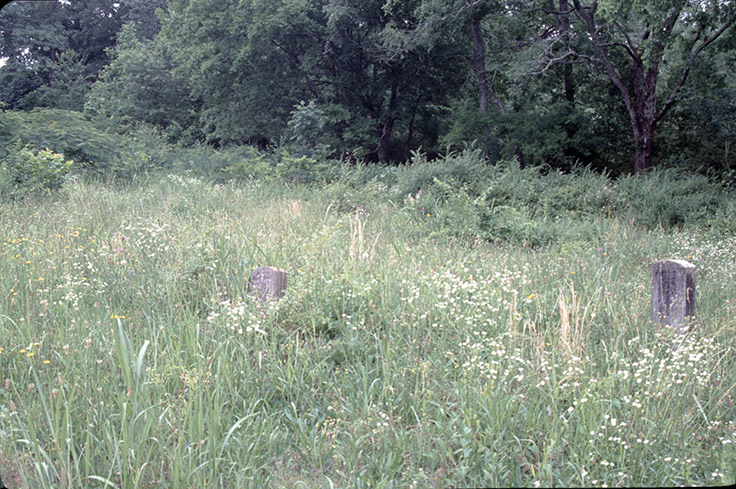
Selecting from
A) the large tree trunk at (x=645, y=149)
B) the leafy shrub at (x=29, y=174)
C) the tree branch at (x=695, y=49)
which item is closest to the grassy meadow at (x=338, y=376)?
the leafy shrub at (x=29, y=174)

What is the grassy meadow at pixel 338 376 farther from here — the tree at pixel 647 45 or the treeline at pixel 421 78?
the tree at pixel 647 45

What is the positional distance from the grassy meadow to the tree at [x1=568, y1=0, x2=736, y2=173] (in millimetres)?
10294

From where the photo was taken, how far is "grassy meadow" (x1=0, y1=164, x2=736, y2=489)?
2.32m

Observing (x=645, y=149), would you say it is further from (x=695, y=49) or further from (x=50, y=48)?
(x=50, y=48)

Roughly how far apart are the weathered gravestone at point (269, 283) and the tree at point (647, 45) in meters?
11.0

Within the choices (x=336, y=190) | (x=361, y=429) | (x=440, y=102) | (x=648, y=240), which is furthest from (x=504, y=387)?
(x=440, y=102)

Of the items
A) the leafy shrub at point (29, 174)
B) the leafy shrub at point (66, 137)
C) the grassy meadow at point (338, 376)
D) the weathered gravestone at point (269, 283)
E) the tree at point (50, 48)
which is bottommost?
the grassy meadow at point (338, 376)

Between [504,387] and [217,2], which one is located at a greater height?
[217,2]

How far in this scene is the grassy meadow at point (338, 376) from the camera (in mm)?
2318

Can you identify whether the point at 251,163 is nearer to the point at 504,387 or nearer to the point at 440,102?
the point at 440,102

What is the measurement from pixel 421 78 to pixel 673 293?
20347 mm

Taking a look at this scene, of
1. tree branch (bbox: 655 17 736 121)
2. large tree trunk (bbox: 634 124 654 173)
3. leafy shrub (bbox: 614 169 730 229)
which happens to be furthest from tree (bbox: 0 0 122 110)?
large tree trunk (bbox: 634 124 654 173)

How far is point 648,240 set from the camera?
310 inches

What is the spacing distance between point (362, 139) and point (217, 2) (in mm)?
8165
